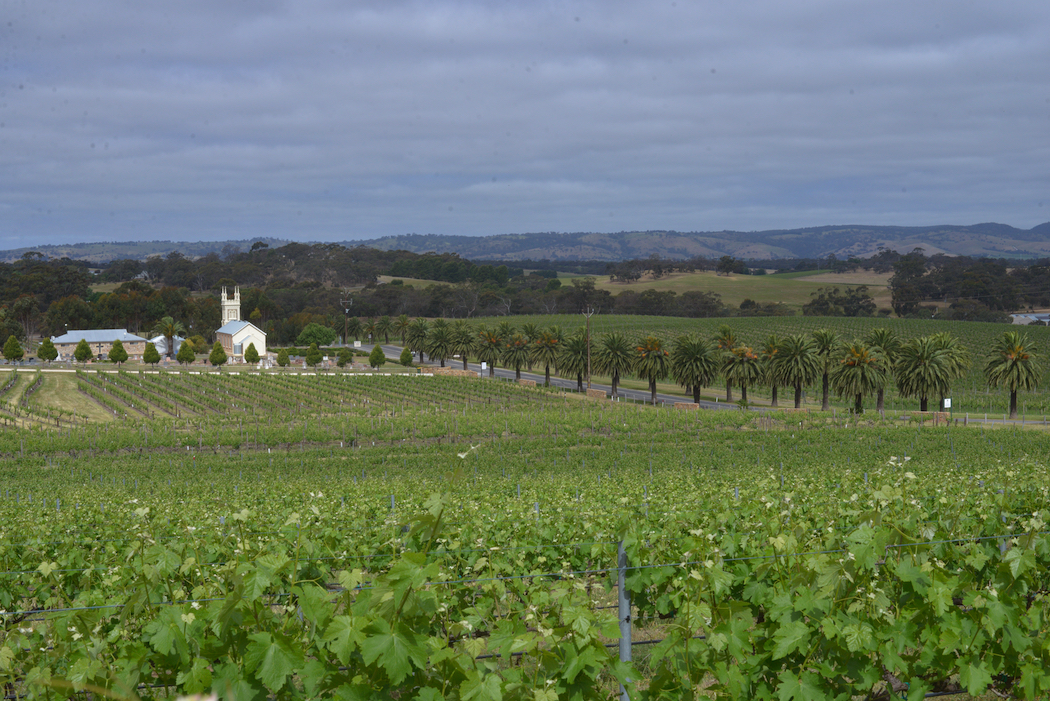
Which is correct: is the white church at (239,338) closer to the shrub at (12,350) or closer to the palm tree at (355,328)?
the shrub at (12,350)

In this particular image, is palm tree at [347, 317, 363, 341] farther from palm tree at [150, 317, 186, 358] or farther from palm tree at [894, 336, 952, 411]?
palm tree at [894, 336, 952, 411]

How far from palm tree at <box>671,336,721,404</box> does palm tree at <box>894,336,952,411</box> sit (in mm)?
13653

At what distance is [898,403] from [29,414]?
66648mm

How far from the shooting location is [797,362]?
189 feet

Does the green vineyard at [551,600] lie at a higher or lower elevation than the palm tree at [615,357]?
higher

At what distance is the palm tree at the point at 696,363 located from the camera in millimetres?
62156

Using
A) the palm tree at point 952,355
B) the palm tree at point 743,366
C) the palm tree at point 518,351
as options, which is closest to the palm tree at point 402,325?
the palm tree at point 518,351

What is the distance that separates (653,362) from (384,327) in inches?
2780

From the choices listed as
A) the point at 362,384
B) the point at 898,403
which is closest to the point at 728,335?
the point at 898,403

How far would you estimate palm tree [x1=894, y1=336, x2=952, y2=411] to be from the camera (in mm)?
52562

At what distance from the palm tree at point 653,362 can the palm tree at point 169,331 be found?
70.1m

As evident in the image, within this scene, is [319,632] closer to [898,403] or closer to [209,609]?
[209,609]

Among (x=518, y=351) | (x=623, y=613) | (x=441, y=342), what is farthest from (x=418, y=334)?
(x=623, y=613)

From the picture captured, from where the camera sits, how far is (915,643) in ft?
18.0
